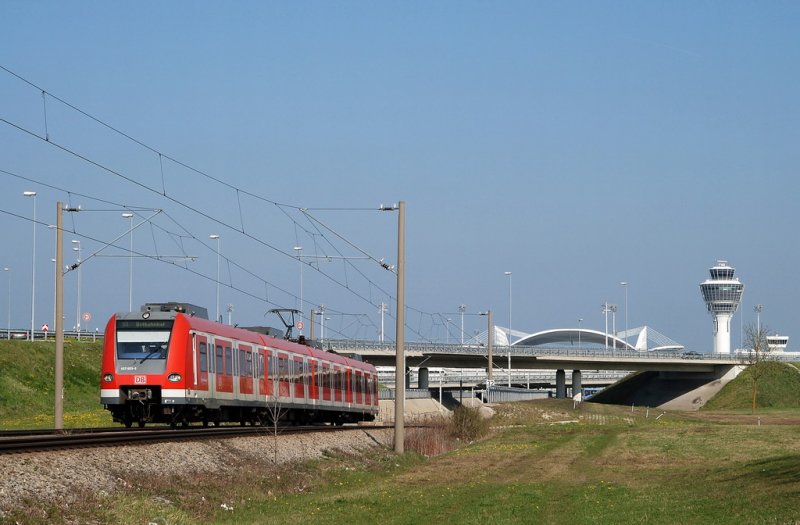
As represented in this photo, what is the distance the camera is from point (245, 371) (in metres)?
42.2

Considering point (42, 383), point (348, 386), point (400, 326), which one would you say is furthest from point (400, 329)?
point (42, 383)

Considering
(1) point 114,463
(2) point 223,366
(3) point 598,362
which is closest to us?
(1) point 114,463

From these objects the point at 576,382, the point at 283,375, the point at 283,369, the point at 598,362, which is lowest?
the point at 576,382

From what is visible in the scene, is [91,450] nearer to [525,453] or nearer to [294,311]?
[525,453]

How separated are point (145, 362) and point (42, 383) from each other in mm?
40621

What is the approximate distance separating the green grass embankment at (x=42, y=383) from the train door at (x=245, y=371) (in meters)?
16.5

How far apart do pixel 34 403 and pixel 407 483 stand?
40391 millimetres

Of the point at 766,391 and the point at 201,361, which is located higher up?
the point at 201,361

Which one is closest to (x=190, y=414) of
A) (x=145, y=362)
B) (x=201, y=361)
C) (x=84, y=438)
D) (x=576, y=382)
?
(x=201, y=361)

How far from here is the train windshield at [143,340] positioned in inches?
1410

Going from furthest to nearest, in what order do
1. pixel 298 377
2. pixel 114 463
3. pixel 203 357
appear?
1. pixel 298 377
2. pixel 203 357
3. pixel 114 463

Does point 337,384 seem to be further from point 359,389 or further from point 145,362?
point 145,362

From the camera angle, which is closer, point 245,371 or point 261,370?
point 245,371

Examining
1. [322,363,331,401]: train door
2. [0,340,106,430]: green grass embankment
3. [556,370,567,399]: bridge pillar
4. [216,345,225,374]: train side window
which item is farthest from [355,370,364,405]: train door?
[556,370,567,399]: bridge pillar
